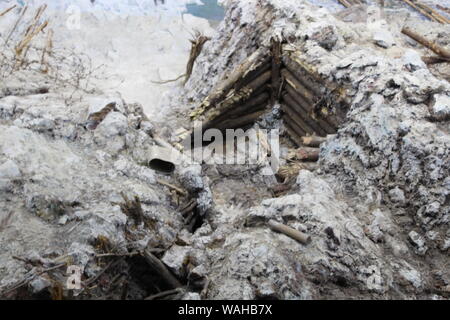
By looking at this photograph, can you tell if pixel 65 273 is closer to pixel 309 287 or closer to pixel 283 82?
pixel 309 287

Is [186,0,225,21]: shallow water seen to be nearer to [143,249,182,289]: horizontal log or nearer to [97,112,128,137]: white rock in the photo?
[97,112,128,137]: white rock

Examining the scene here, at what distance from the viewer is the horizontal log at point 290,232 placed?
11.5 feet

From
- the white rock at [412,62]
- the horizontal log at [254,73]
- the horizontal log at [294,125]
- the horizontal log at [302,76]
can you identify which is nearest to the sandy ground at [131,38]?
the horizontal log at [254,73]

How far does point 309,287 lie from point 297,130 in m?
4.03

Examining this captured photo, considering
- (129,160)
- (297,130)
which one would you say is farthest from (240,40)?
(129,160)

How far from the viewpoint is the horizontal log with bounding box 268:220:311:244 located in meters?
3.51

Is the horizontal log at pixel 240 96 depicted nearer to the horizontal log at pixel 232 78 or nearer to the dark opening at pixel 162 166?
the horizontal log at pixel 232 78

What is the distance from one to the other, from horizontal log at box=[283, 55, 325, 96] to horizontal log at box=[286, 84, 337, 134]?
0.86ft

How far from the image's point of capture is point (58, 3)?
31.9 feet

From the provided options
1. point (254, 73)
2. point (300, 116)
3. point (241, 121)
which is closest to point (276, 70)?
point (254, 73)

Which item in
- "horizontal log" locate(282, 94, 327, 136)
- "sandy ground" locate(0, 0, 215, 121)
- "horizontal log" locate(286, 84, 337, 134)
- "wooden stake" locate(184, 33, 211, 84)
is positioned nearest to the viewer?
"horizontal log" locate(286, 84, 337, 134)

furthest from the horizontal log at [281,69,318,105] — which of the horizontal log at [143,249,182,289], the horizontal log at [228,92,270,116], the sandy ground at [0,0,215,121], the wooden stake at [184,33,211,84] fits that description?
the horizontal log at [143,249,182,289]

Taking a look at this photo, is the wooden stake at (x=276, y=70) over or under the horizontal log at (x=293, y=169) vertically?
over

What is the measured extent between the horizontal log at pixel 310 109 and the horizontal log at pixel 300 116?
0.08 m
